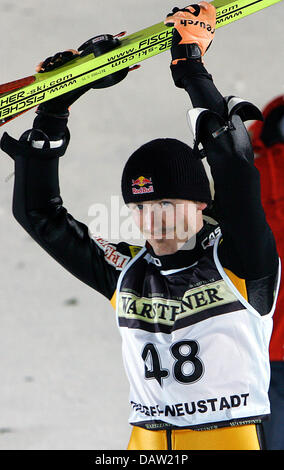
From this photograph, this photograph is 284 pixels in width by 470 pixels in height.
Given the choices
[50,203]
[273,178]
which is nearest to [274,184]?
[273,178]

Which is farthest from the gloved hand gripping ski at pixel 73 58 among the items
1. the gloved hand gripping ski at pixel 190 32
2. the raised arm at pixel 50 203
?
the gloved hand gripping ski at pixel 190 32

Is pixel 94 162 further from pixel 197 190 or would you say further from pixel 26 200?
pixel 197 190

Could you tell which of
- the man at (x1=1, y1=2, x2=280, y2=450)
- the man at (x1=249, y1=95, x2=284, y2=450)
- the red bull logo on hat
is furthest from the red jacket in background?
the red bull logo on hat

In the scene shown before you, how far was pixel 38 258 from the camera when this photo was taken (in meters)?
1.87

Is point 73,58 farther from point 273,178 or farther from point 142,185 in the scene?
point 273,178

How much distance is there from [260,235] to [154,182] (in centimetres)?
17

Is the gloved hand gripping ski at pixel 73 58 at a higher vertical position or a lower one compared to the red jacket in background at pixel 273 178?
lower

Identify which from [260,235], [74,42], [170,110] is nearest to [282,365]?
[260,235]

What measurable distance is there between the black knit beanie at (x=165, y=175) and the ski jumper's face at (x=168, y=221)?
0.01m

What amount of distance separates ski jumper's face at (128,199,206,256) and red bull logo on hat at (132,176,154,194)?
18 mm

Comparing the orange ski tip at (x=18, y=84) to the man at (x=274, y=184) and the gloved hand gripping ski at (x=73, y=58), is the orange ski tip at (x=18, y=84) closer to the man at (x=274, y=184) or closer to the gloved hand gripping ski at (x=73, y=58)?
the gloved hand gripping ski at (x=73, y=58)

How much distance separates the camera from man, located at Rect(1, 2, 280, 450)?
95 cm

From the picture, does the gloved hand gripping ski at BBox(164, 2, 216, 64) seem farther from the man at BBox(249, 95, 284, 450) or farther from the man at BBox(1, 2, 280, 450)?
the man at BBox(249, 95, 284, 450)

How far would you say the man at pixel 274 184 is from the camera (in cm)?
150
